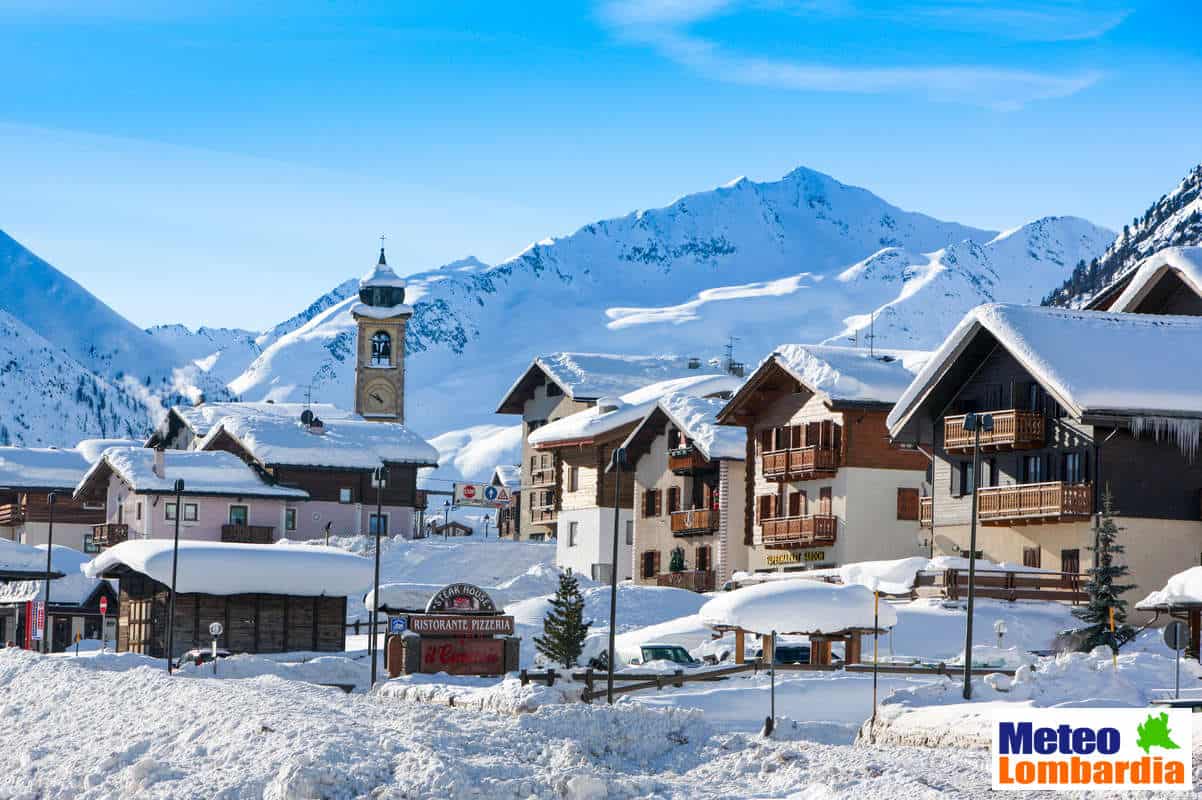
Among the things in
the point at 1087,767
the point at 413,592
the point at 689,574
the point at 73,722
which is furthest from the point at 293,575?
the point at 1087,767

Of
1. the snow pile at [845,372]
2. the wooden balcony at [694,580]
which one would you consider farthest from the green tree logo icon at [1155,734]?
the wooden balcony at [694,580]

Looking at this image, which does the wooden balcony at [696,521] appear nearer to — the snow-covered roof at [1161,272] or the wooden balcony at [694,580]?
the wooden balcony at [694,580]

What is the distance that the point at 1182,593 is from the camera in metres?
47.0

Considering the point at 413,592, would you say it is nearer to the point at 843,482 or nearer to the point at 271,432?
the point at 843,482

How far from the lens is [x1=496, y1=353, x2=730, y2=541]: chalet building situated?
106m

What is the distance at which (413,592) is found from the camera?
6619 centimetres

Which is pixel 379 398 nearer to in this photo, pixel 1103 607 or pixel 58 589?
pixel 58 589

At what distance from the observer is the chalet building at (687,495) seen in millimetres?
77125

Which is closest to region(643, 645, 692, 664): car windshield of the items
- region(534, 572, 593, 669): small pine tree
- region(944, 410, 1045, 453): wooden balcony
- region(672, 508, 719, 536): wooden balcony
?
region(534, 572, 593, 669): small pine tree

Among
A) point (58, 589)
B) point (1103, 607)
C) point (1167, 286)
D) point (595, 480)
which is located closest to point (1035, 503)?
point (1103, 607)

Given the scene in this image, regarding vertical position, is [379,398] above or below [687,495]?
above

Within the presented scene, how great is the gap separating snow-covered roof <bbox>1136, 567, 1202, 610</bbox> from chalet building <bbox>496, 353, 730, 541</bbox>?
54.8 m

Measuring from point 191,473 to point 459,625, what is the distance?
44.6 meters

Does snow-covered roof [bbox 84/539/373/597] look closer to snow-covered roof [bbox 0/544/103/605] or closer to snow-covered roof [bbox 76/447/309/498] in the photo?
snow-covered roof [bbox 0/544/103/605]
